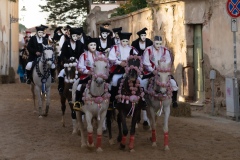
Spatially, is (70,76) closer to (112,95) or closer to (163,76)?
(112,95)

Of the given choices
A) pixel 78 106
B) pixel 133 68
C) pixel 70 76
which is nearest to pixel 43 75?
pixel 70 76

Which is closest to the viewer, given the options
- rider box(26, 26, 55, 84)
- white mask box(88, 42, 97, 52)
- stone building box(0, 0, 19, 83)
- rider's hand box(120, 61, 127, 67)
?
rider's hand box(120, 61, 127, 67)

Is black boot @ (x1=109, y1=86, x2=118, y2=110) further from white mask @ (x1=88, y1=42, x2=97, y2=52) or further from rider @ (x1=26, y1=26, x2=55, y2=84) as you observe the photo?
rider @ (x1=26, y1=26, x2=55, y2=84)

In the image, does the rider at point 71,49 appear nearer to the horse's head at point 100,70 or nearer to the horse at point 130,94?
the horse at point 130,94

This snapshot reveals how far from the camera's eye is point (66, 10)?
56188 mm

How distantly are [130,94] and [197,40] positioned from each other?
9.75 meters

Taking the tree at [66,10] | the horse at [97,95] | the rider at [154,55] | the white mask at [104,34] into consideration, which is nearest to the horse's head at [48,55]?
the white mask at [104,34]

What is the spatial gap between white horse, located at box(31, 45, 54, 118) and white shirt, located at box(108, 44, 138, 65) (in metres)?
4.64

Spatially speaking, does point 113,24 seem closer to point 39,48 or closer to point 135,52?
point 39,48

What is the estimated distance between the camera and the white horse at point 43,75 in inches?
696

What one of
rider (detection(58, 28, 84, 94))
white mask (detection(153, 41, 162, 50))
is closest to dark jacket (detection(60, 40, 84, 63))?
rider (detection(58, 28, 84, 94))

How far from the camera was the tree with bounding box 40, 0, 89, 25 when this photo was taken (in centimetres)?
5566

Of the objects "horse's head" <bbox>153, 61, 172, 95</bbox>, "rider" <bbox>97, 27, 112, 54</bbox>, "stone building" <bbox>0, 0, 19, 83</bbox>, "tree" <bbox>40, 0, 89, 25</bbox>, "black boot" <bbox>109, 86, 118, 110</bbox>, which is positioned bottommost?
"black boot" <bbox>109, 86, 118, 110</bbox>

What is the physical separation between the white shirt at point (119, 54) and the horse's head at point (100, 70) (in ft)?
2.85
